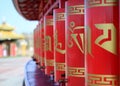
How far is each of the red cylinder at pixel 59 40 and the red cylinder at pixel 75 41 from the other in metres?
1.12

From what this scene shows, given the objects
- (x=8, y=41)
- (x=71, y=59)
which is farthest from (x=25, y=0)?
(x=8, y=41)

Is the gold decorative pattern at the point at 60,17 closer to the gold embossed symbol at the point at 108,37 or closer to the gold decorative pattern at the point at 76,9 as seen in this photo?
the gold decorative pattern at the point at 76,9

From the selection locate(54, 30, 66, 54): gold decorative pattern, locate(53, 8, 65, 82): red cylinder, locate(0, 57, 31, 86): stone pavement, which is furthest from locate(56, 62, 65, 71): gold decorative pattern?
locate(0, 57, 31, 86): stone pavement

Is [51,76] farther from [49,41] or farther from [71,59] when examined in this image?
[71,59]

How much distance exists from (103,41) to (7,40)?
3553 centimetres

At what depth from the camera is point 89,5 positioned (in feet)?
10.1

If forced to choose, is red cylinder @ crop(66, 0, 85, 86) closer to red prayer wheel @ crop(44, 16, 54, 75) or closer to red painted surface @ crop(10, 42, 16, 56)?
red prayer wheel @ crop(44, 16, 54, 75)

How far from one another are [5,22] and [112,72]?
39.1 m

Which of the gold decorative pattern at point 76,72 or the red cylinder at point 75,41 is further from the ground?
the red cylinder at point 75,41

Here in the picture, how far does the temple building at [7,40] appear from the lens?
37500mm

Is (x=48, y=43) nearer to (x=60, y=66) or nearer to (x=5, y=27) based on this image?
(x=60, y=66)

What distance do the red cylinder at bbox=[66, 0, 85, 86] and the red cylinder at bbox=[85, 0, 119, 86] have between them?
80 centimetres

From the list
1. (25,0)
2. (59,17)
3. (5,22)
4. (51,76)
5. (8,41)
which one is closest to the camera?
(59,17)

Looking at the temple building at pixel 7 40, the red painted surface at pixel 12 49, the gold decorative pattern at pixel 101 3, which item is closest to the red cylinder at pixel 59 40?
the gold decorative pattern at pixel 101 3
